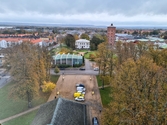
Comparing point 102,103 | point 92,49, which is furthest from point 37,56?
point 92,49

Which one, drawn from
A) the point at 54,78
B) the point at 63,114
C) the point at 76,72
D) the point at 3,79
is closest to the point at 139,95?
the point at 63,114

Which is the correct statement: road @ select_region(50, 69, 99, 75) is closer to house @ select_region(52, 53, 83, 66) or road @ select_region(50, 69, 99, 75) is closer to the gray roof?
house @ select_region(52, 53, 83, 66)

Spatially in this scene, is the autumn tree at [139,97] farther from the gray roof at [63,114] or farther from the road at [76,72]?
the road at [76,72]

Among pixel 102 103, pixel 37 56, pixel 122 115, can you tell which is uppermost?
pixel 37 56

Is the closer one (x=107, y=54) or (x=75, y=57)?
(x=107, y=54)

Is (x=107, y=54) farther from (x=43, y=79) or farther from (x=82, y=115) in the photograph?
(x=82, y=115)

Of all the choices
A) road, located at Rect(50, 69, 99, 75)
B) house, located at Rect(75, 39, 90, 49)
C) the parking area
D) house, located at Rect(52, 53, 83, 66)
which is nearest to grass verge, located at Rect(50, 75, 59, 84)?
the parking area

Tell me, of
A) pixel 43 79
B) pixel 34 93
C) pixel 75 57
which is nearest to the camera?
pixel 34 93
